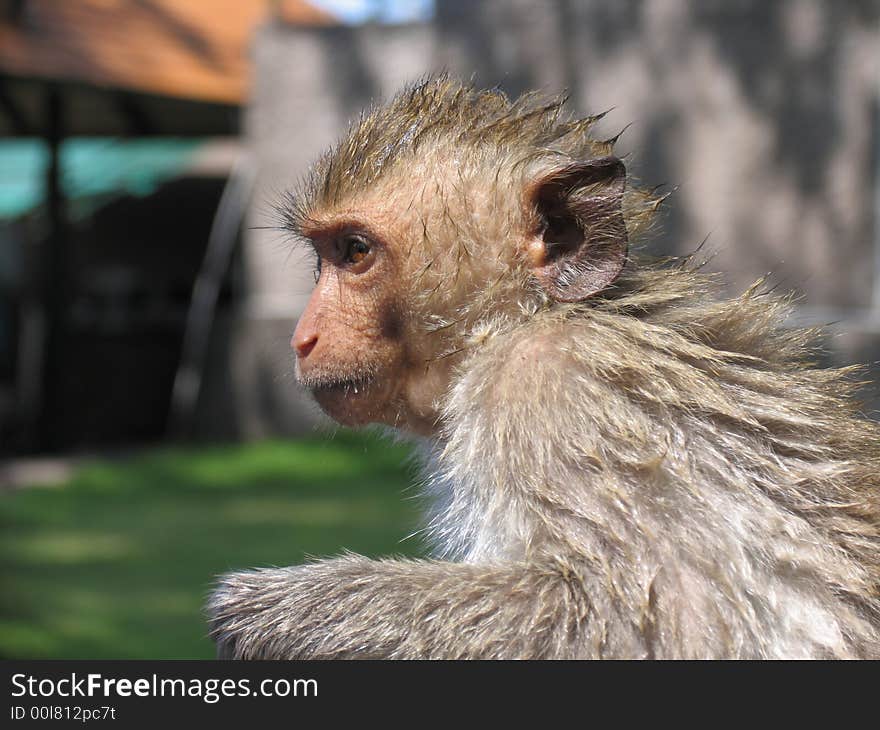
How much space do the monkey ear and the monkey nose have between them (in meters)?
0.56

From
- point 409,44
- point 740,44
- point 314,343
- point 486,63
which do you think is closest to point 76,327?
point 409,44

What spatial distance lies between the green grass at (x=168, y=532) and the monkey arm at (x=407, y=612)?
2.37m

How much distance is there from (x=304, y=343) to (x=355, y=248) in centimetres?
25

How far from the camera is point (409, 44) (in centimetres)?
1271

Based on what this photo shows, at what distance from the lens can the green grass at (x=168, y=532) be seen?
21.5 ft

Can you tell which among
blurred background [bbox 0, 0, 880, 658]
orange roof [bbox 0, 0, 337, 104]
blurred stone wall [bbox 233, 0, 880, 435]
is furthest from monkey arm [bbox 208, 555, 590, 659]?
orange roof [bbox 0, 0, 337, 104]

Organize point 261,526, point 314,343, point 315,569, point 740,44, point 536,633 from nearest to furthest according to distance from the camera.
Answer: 1. point 536,633
2. point 315,569
3. point 314,343
4. point 261,526
5. point 740,44

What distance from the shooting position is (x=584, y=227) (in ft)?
8.35

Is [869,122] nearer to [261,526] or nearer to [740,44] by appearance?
[740,44]

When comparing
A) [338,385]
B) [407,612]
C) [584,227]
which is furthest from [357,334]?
[407,612]

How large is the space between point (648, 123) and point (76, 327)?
6.74m

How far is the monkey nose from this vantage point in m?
2.81

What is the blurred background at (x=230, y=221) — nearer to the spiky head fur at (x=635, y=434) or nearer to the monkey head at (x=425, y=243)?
the monkey head at (x=425, y=243)

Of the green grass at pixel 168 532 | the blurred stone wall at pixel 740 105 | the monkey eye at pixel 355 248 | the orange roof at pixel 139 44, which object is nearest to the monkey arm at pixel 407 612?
the monkey eye at pixel 355 248
